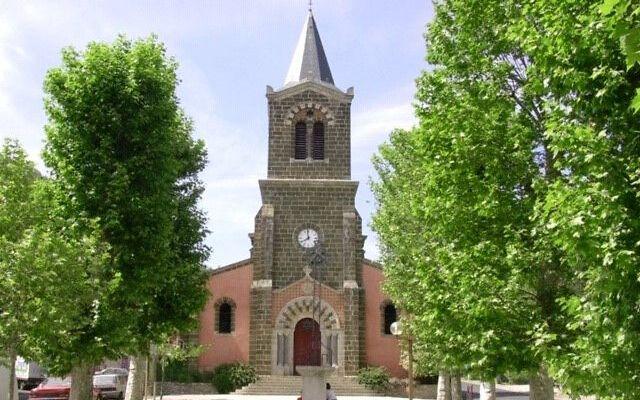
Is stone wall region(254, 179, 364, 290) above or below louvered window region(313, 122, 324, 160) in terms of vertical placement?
below

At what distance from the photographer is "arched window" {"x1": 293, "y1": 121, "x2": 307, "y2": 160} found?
39.8 metres

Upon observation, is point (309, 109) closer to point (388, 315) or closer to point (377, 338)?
point (388, 315)

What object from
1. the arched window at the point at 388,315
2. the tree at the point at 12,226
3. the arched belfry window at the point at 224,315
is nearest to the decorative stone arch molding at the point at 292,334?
the arched window at the point at 388,315

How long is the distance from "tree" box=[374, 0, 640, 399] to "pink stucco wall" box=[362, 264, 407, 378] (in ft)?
72.6

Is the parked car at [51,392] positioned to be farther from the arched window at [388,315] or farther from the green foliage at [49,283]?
the arched window at [388,315]

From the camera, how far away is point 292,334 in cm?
3697

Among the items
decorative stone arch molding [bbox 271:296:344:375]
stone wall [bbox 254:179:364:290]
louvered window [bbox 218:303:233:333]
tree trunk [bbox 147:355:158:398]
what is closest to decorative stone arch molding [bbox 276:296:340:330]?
decorative stone arch molding [bbox 271:296:344:375]

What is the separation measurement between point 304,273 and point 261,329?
143 inches

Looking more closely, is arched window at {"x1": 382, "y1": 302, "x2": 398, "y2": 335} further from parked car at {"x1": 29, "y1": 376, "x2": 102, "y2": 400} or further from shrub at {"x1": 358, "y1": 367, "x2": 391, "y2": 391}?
parked car at {"x1": 29, "y1": 376, "x2": 102, "y2": 400}

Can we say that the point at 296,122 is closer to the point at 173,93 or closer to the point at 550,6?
the point at 173,93

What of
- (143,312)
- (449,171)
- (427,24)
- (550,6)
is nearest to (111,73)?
(143,312)

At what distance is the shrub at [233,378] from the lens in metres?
35.9

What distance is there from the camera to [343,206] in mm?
38781

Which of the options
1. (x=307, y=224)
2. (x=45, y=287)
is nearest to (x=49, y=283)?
(x=45, y=287)
